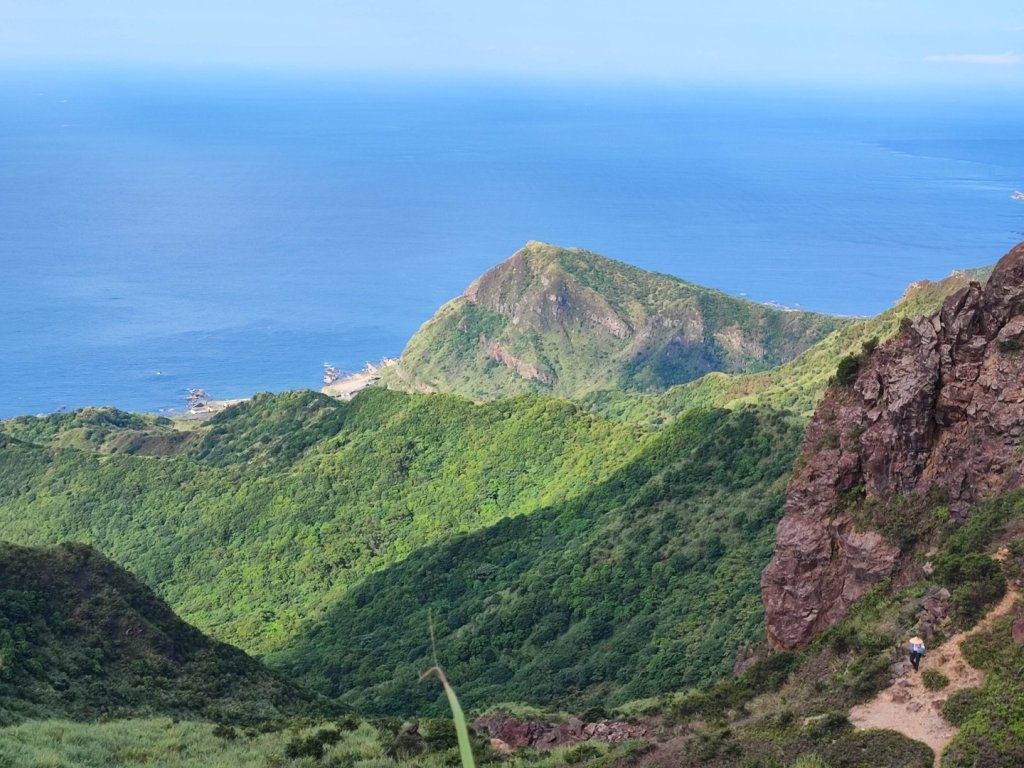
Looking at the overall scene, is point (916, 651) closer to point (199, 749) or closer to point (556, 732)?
point (556, 732)

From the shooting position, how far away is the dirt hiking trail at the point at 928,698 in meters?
21.0

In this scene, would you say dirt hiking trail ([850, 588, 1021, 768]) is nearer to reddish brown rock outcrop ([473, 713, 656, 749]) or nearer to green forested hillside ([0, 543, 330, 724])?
reddish brown rock outcrop ([473, 713, 656, 749])

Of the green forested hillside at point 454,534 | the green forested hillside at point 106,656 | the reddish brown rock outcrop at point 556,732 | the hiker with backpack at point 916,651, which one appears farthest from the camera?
the green forested hillside at point 454,534

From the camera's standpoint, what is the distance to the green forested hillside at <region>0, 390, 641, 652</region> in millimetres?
72875

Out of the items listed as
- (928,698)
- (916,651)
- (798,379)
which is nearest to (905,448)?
(916,651)

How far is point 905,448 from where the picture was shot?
30.3 meters

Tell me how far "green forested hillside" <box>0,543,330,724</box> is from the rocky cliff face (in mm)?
19225

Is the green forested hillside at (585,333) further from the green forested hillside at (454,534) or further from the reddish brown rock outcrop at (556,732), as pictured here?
the reddish brown rock outcrop at (556,732)

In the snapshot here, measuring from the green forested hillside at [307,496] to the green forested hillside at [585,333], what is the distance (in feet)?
185

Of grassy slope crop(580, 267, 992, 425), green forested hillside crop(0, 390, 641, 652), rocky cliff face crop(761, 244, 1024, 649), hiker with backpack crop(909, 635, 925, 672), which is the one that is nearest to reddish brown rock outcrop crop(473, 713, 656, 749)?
rocky cliff face crop(761, 244, 1024, 649)

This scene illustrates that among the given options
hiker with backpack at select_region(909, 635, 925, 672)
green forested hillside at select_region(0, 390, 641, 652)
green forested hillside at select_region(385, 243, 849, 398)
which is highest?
green forested hillside at select_region(385, 243, 849, 398)

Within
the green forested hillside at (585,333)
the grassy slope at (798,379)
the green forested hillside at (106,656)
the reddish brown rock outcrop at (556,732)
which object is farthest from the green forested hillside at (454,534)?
the green forested hillside at (585,333)

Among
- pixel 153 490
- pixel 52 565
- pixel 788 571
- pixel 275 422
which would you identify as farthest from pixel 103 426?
pixel 788 571

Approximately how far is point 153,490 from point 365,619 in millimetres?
29889
